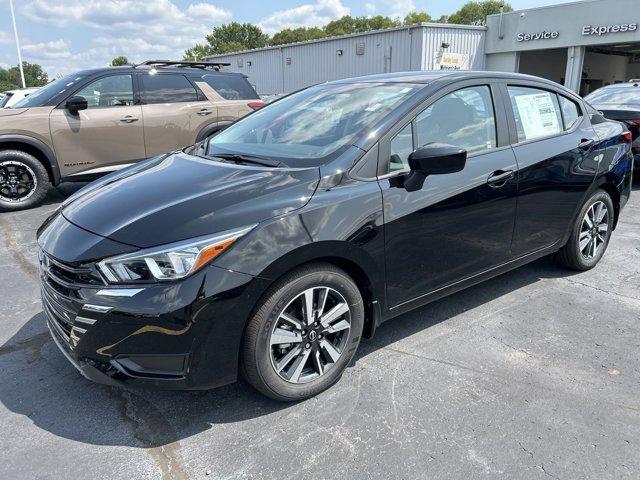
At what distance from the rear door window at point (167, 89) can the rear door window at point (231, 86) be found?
37 cm

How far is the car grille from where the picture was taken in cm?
224

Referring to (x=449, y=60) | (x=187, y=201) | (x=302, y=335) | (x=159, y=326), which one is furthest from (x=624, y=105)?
(x=449, y=60)

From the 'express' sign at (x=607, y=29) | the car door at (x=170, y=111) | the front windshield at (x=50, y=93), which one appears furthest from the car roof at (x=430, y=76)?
the 'express' sign at (x=607, y=29)

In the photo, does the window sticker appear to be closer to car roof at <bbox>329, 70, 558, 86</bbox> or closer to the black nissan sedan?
the black nissan sedan

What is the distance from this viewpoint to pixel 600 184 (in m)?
4.20

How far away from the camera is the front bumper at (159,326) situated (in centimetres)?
214

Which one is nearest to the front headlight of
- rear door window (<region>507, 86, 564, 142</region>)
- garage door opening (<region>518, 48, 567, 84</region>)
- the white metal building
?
rear door window (<region>507, 86, 564, 142</region>)

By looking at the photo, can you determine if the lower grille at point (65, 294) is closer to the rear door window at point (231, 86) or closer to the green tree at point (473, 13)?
the rear door window at point (231, 86)

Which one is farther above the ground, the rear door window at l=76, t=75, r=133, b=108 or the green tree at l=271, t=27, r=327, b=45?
the green tree at l=271, t=27, r=327, b=45

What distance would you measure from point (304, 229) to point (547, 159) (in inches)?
86.9

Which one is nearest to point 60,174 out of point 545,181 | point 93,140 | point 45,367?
point 93,140

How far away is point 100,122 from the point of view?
22.2ft

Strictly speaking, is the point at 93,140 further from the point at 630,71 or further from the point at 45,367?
the point at 630,71

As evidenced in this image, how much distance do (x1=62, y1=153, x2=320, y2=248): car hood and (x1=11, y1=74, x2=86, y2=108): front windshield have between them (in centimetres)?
454
